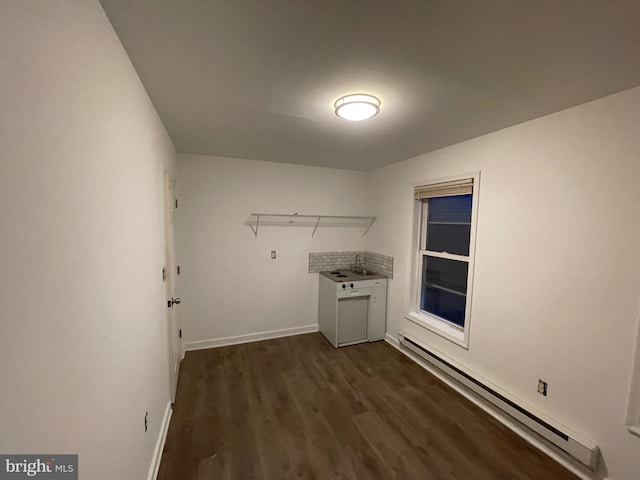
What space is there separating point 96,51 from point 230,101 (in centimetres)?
85

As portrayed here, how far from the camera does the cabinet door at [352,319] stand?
3469mm

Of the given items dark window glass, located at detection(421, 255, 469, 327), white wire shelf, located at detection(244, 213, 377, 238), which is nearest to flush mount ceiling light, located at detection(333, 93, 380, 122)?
dark window glass, located at detection(421, 255, 469, 327)

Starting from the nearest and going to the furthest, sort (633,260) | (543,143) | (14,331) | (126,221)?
(14,331) < (126,221) < (633,260) < (543,143)

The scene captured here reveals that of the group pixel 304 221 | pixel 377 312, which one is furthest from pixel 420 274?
pixel 304 221

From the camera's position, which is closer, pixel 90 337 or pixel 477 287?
pixel 90 337

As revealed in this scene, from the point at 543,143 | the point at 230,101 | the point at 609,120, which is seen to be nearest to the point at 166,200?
the point at 230,101

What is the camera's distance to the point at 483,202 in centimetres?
239

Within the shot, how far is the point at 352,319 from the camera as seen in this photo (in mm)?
3545

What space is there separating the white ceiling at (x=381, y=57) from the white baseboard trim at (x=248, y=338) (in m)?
2.57

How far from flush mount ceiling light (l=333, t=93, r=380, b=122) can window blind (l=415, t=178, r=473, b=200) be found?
52.0 inches

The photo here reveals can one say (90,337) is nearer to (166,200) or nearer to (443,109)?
(166,200)

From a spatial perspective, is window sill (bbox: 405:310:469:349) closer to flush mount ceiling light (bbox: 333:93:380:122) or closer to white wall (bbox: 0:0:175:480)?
flush mount ceiling light (bbox: 333:93:380:122)

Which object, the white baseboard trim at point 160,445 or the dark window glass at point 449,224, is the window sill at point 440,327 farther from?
the white baseboard trim at point 160,445

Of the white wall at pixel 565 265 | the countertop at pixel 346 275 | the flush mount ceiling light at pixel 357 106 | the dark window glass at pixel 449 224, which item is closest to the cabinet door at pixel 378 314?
the countertop at pixel 346 275
